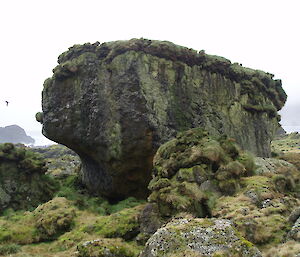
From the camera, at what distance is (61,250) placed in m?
17.8

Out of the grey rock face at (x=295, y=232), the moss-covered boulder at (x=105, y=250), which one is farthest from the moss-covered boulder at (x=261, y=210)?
the moss-covered boulder at (x=105, y=250)

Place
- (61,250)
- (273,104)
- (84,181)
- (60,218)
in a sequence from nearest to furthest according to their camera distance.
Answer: (61,250) → (60,218) → (84,181) → (273,104)

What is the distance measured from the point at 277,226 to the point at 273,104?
3886 centimetres

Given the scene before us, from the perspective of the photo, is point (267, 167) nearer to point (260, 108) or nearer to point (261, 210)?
point (261, 210)

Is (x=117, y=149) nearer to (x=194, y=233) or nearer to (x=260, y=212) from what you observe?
(x=260, y=212)

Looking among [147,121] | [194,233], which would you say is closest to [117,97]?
[147,121]

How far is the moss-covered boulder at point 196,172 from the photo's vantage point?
18.0 meters

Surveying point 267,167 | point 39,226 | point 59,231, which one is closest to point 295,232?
point 267,167

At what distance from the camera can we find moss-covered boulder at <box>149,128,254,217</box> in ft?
59.1

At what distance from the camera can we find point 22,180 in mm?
36594

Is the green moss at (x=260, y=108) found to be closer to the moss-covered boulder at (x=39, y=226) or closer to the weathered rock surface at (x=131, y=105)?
the weathered rock surface at (x=131, y=105)

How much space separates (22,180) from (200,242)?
1309 inches

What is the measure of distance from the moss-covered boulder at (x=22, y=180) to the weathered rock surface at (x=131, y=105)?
4763 millimetres

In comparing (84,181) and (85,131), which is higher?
(85,131)
